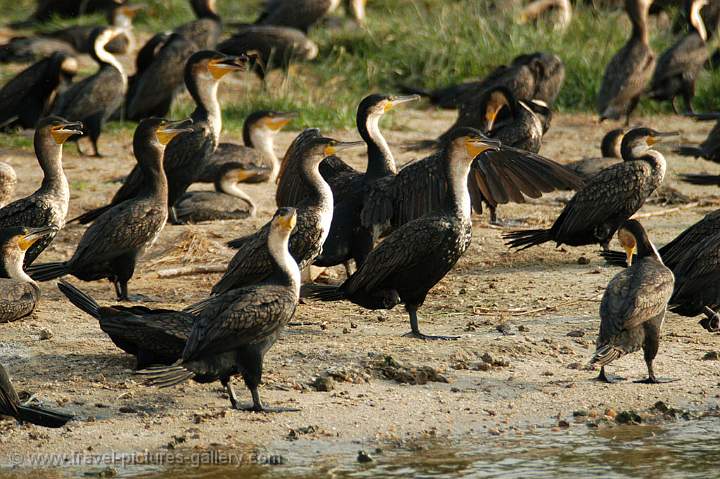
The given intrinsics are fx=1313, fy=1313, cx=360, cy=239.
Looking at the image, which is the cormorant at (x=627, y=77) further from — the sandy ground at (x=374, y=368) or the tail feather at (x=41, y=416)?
the tail feather at (x=41, y=416)

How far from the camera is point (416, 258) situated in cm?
768

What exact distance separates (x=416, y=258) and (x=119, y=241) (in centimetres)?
213

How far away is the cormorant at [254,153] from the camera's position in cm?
1186

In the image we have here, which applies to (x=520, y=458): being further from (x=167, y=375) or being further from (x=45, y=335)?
(x=45, y=335)

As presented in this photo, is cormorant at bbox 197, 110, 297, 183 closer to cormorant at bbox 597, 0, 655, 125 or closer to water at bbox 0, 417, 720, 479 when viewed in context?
cormorant at bbox 597, 0, 655, 125

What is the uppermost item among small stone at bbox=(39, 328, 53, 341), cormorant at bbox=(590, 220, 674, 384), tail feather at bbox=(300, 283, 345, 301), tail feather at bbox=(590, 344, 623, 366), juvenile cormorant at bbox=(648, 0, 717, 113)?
juvenile cormorant at bbox=(648, 0, 717, 113)

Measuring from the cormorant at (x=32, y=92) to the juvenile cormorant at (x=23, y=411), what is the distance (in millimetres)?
8248

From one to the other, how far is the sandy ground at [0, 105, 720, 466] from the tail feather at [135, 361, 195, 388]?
26cm

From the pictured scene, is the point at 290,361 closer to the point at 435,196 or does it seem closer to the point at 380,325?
the point at 380,325

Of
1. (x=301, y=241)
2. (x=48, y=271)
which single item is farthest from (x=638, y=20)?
(x=48, y=271)

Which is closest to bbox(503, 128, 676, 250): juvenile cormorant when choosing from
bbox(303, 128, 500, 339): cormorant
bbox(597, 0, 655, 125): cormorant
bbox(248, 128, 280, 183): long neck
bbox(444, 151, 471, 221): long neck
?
bbox(444, 151, 471, 221): long neck

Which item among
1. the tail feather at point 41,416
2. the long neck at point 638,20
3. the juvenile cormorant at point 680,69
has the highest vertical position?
the long neck at point 638,20

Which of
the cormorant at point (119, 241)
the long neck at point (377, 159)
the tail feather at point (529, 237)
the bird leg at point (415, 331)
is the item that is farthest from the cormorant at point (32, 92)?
the bird leg at point (415, 331)

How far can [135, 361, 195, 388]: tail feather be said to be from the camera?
6164 millimetres
